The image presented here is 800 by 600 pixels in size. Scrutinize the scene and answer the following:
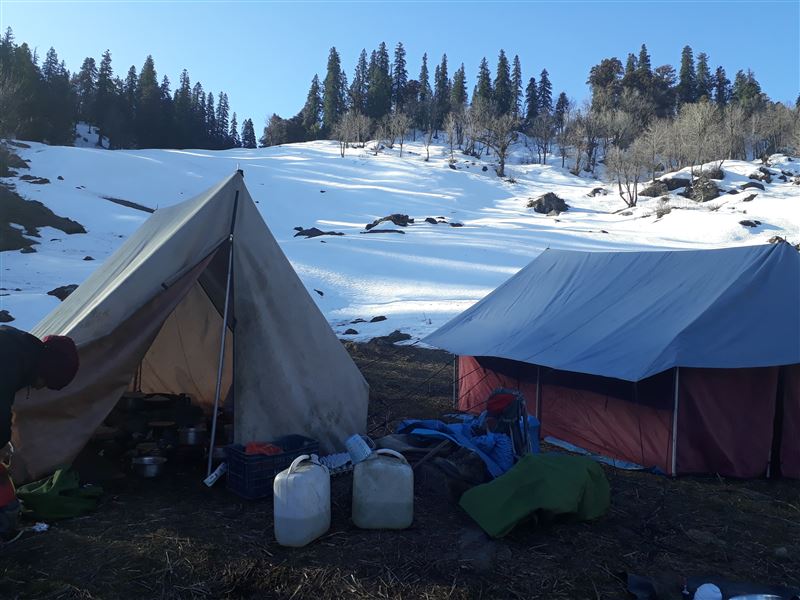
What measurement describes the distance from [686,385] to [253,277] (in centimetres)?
445

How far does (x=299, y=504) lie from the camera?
13.4ft

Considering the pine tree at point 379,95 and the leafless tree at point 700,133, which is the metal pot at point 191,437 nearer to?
the leafless tree at point 700,133

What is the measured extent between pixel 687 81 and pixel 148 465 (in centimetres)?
8187

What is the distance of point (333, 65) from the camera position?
276ft

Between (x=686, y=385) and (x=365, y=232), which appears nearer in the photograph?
(x=686, y=385)

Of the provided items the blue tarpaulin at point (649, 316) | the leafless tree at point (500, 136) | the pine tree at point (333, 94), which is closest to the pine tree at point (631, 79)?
the leafless tree at point (500, 136)

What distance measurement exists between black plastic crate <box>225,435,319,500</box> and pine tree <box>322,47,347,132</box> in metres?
79.8

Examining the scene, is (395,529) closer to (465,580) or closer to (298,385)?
(465,580)

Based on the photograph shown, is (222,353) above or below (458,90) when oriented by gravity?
below

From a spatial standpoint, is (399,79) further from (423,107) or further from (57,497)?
(57,497)

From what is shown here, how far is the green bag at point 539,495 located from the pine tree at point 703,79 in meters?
80.4

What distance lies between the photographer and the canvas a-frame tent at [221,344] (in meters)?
4.96

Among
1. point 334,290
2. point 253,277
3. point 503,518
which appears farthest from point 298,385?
point 334,290

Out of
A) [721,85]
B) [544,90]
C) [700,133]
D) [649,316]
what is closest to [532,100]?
[544,90]
